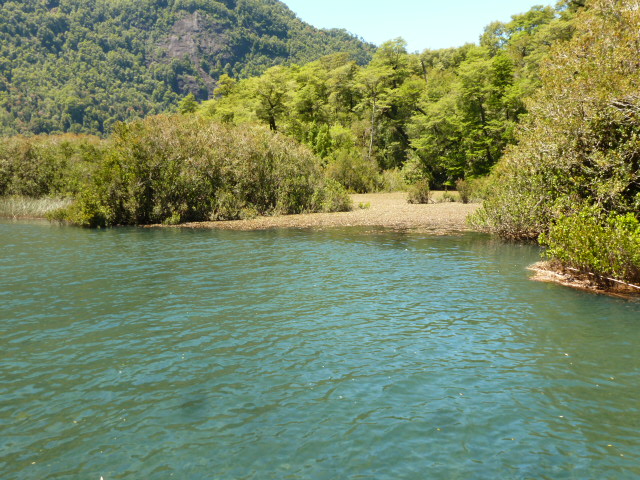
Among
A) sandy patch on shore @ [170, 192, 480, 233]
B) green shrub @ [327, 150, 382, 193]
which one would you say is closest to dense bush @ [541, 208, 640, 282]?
sandy patch on shore @ [170, 192, 480, 233]

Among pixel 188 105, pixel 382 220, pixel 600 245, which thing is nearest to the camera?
pixel 600 245

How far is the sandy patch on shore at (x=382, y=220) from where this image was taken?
41.8m

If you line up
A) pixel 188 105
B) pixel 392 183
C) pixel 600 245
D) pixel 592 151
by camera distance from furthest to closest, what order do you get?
1. pixel 188 105
2. pixel 392 183
3. pixel 592 151
4. pixel 600 245

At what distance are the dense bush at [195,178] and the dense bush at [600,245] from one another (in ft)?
106

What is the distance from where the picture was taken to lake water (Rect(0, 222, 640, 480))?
8508 mm

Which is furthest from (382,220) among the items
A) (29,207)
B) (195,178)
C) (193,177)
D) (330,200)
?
(29,207)

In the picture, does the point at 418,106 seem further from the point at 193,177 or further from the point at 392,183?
the point at 193,177

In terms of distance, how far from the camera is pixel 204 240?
35.3 metres

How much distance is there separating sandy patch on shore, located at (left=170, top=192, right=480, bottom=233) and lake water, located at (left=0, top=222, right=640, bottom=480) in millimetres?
18013

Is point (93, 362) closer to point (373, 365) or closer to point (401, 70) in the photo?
point (373, 365)

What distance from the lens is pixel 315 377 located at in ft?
39.1

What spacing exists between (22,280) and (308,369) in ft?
57.7

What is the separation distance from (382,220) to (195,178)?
733 inches

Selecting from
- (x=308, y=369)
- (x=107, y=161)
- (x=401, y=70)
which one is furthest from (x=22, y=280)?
(x=401, y=70)
